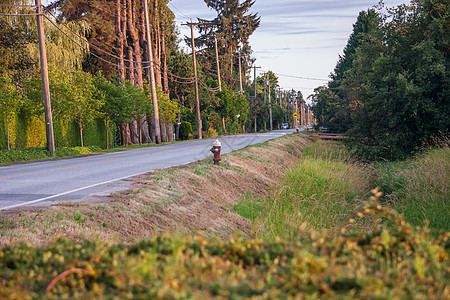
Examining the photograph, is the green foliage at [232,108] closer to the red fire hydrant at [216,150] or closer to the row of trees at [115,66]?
the row of trees at [115,66]

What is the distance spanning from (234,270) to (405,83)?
1728 centimetres

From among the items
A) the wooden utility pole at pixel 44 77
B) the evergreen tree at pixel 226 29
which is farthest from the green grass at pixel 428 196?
the evergreen tree at pixel 226 29

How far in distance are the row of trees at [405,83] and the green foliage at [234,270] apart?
1560cm

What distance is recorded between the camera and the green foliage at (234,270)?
2289mm

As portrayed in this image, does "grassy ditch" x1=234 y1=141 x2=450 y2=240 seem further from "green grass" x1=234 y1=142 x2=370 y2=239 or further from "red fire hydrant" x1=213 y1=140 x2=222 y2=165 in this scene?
"red fire hydrant" x1=213 y1=140 x2=222 y2=165

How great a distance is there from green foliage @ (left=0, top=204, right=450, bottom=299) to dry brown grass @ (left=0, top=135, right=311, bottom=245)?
61cm

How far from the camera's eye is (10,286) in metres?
2.46

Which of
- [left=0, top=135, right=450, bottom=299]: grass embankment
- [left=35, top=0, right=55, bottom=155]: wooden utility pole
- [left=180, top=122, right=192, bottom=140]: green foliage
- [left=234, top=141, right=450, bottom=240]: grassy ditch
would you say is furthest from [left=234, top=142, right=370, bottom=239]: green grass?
[left=180, top=122, right=192, bottom=140]: green foliage

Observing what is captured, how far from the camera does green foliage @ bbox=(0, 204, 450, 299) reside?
229 centimetres

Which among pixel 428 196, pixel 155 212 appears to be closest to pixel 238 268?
pixel 155 212

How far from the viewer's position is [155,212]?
6.86 metres

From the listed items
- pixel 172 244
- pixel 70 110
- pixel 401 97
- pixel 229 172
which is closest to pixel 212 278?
pixel 172 244

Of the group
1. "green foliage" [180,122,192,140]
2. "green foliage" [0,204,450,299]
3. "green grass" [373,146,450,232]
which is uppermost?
"green foliage" [180,122,192,140]

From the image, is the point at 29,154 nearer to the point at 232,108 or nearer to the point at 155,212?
the point at 155,212
